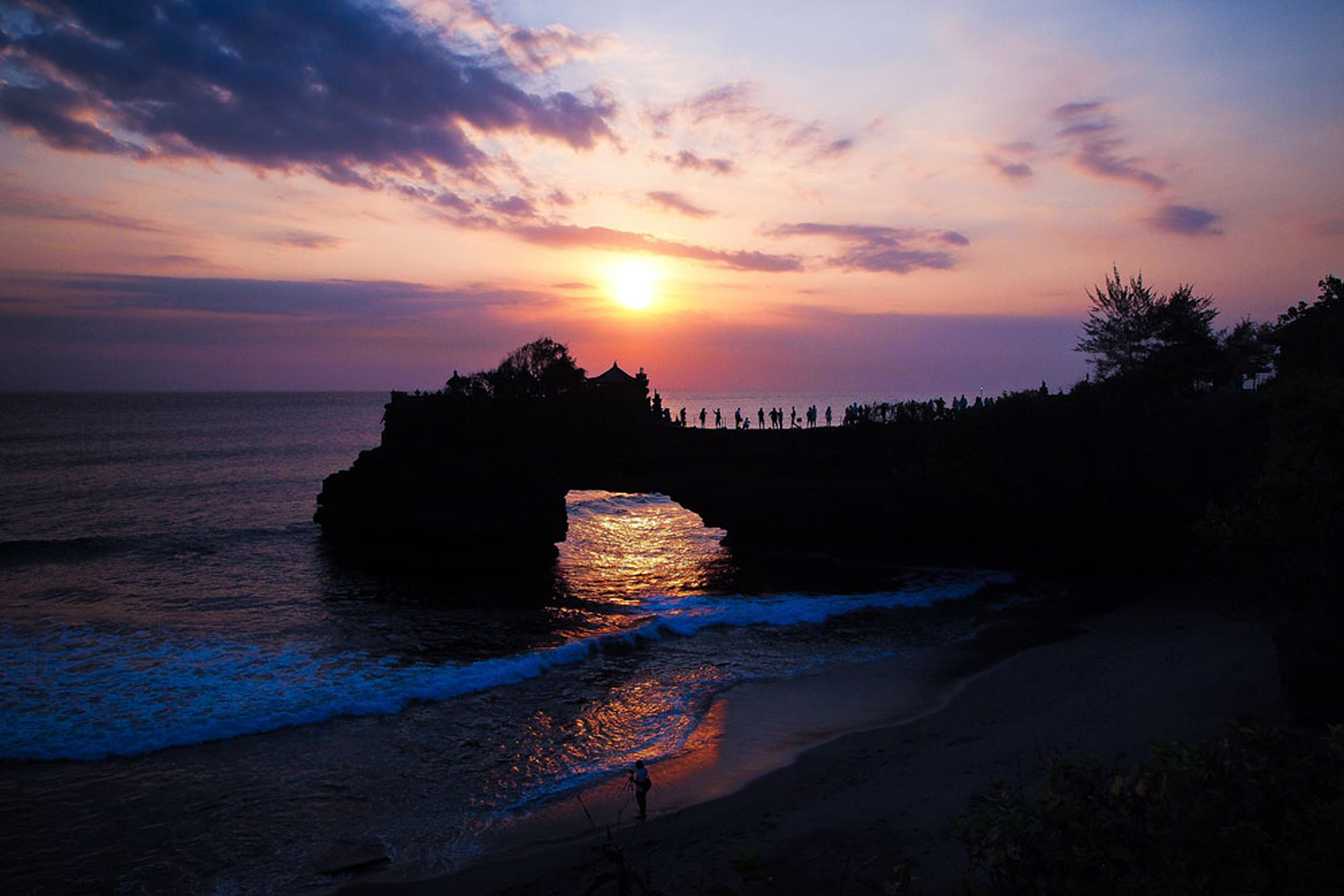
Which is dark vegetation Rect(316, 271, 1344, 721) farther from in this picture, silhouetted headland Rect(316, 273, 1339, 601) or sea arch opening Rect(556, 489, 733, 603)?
sea arch opening Rect(556, 489, 733, 603)

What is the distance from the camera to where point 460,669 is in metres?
19.4

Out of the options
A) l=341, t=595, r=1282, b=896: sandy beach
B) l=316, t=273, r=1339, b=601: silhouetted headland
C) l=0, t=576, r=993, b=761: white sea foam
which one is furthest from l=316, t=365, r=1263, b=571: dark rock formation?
l=0, t=576, r=993, b=761: white sea foam

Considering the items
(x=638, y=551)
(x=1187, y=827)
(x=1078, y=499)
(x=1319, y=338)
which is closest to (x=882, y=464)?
(x=1078, y=499)

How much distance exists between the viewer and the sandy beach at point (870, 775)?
366 inches

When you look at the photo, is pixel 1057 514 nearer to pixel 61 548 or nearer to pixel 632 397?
pixel 632 397

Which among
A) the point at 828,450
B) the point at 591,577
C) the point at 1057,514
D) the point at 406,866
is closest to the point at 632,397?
the point at 828,450

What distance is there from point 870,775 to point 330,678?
521 inches

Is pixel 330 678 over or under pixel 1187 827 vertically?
under

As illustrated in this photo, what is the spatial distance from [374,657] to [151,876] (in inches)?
403

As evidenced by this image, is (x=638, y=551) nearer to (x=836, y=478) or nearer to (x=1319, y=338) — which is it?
(x=836, y=478)

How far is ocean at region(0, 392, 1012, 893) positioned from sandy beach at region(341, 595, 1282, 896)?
95cm

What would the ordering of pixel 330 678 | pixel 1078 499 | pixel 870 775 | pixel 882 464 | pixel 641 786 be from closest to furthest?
pixel 641 786, pixel 870 775, pixel 330 678, pixel 1078 499, pixel 882 464

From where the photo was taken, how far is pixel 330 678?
61.0 ft

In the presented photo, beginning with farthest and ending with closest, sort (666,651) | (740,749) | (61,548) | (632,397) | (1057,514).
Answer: (632,397), (61,548), (1057,514), (666,651), (740,749)
